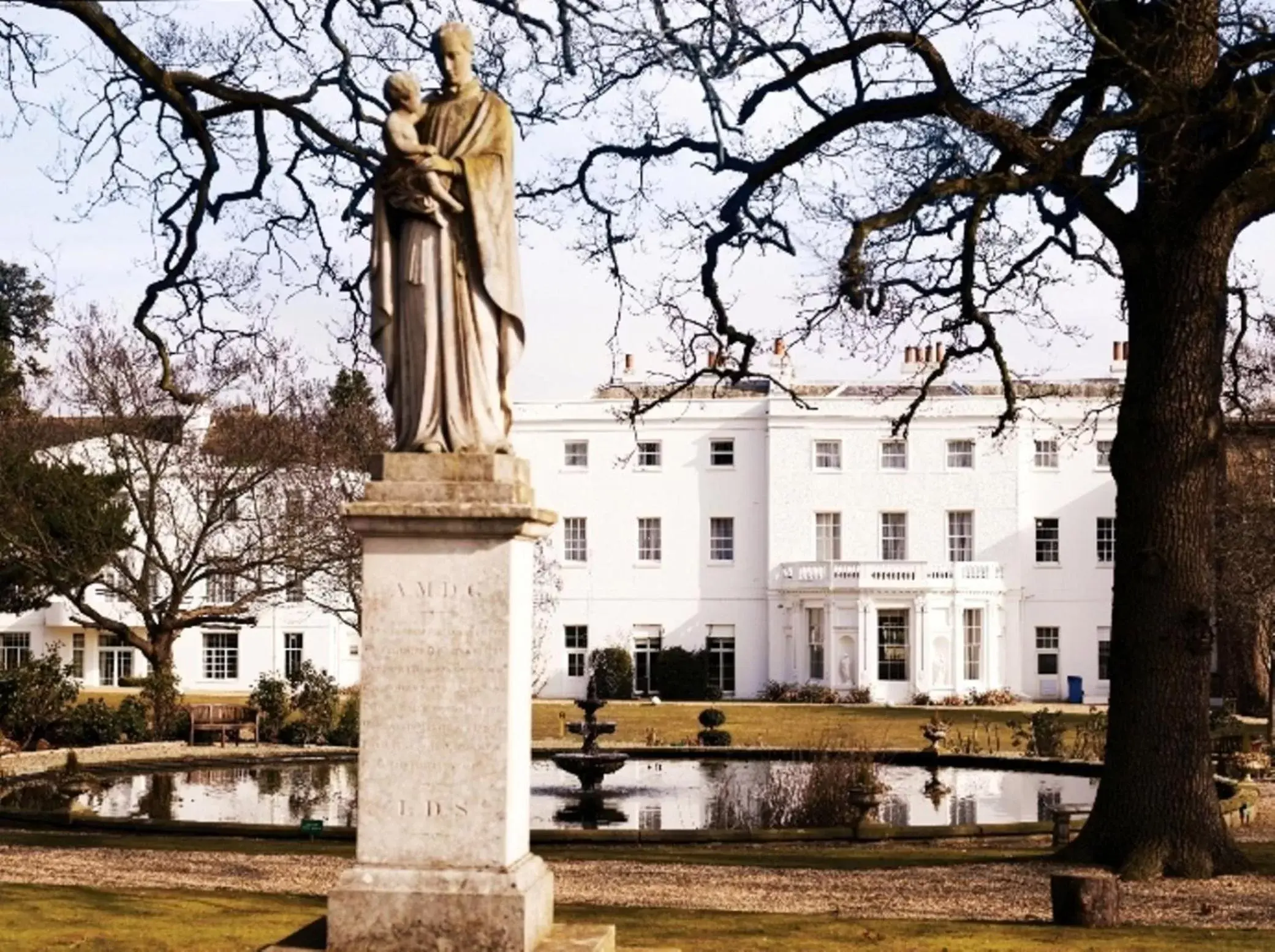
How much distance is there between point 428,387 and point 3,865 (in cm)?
813

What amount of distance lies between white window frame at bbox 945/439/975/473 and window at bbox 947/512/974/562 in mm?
1431

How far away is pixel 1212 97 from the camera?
14477 mm

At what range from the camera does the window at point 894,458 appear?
194 feet

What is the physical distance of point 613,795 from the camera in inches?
962

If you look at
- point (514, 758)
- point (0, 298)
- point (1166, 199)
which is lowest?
point (514, 758)

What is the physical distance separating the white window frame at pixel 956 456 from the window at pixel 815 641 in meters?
6.09

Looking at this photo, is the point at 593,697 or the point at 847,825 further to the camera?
the point at 593,697

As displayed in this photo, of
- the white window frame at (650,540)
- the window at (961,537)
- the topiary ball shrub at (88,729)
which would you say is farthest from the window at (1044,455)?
the topiary ball shrub at (88,729)

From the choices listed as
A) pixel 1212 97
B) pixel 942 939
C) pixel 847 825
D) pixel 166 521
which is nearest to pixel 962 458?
pixel 166 521

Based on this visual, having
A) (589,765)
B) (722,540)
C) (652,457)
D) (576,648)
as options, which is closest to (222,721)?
(589,765)

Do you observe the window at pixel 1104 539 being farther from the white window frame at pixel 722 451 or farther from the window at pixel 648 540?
the window at pixel 648 540

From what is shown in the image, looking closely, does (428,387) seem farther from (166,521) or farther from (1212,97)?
(166,521)

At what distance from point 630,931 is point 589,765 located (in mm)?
14408

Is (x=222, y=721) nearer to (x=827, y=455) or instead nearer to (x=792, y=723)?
(x=792, y=723)
